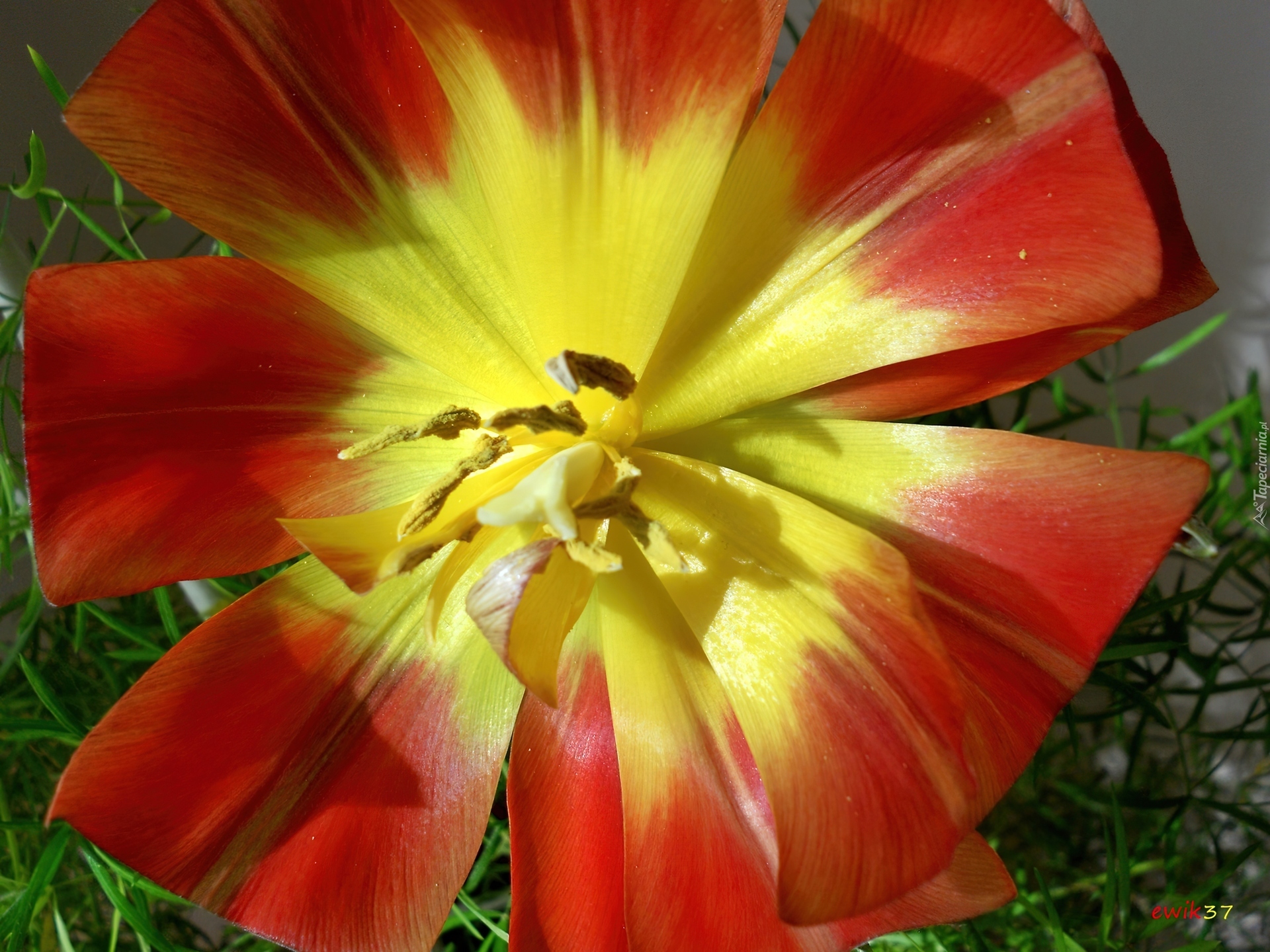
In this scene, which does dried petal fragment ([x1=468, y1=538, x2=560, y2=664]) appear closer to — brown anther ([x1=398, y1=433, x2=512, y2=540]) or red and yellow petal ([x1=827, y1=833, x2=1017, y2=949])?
brown anther ([x1=398, y1=433, x2=512, y2=540])

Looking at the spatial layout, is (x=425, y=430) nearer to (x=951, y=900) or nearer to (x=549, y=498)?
(x=549, y=498)

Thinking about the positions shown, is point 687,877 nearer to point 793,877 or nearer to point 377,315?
point 793,877

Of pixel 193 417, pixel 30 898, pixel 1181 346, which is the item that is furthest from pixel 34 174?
pixel 1181 346

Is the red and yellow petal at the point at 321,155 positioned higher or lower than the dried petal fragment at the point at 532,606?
higher

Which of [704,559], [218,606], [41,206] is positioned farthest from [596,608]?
[41,206]

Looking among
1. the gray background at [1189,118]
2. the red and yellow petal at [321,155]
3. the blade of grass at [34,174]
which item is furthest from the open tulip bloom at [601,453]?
the gray background at [1189,118]

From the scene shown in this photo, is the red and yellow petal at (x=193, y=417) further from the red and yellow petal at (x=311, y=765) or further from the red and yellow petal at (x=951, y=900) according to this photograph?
the red and yellow petal at (x=951, y=900)

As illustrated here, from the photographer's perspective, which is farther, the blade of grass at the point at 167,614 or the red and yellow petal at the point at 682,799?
the blade of grass at the point at 167,614

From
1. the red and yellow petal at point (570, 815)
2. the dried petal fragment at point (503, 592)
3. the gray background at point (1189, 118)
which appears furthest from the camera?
the gray background at point (1189, 118)
